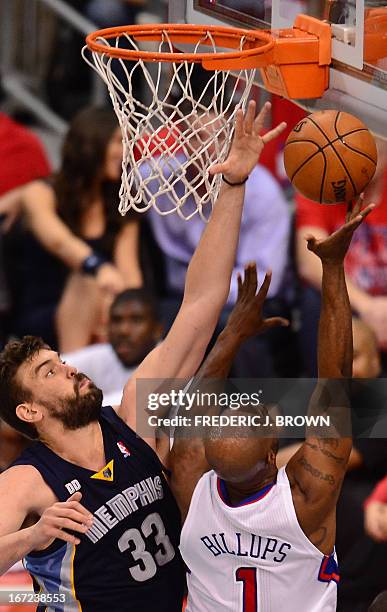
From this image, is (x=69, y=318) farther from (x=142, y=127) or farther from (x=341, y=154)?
(x=341, y=154)

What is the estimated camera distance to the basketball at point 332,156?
151 inches

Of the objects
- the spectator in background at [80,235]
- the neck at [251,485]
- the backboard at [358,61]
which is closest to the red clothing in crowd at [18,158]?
the spectator in background at [80,235]

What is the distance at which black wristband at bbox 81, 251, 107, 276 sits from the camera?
231 inches

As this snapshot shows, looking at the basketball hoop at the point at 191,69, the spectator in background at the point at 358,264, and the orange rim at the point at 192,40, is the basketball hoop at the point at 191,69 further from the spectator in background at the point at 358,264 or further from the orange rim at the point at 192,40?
the spectator in background at the point at 358,264

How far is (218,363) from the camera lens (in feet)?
13.5

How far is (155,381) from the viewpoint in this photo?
423 centimetres

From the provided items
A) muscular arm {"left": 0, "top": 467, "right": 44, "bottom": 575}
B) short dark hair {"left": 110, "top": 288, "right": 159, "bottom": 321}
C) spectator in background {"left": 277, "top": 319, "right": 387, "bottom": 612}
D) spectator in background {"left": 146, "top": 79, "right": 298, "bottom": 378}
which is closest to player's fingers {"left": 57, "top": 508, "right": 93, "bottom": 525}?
muscular arm {"left": 0, "top": 467, "right": 44, "bottom": 575}

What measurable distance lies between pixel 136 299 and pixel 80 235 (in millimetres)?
469

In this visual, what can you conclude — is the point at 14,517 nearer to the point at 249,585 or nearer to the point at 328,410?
the point at 249,585

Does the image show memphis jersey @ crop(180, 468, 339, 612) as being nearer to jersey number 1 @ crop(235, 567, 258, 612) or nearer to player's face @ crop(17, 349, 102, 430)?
jersey number 1 @ crop(235, 567, 258, 612)

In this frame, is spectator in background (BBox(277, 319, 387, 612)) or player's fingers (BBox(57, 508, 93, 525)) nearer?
player's fingers (BBox(57, 508, 93, 525))

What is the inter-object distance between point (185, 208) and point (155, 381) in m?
1.82

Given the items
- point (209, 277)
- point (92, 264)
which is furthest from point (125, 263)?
point (209, 277)

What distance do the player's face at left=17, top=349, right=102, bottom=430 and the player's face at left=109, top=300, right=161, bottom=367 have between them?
1.61m
